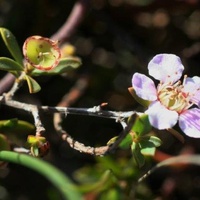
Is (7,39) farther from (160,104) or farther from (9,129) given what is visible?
(160,104)

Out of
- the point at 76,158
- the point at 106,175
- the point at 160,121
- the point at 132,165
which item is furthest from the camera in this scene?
the point at 76,158

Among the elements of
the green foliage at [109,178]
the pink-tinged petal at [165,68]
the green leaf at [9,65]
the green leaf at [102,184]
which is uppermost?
the green leaf at [9,65]

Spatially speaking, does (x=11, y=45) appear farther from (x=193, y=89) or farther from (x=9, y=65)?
(x=193, y=89)

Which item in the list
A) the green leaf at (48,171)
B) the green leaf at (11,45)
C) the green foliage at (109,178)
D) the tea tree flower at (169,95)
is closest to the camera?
the green leaf at (48,171)

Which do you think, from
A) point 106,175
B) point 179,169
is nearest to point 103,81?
point 179,169

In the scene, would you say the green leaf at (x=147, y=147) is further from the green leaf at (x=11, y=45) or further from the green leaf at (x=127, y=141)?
the green leaf at (x=11, y=45)

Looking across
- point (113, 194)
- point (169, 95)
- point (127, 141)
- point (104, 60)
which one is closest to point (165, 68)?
point (169, 95)

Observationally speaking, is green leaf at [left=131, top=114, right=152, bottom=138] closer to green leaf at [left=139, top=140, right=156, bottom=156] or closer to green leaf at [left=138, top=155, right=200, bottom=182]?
green leaf at [left=139, top=140, right=156, bottom=156]

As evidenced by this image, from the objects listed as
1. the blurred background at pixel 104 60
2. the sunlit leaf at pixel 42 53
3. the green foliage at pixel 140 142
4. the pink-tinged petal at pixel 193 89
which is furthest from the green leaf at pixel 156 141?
the blurred background at pixel 104 60
